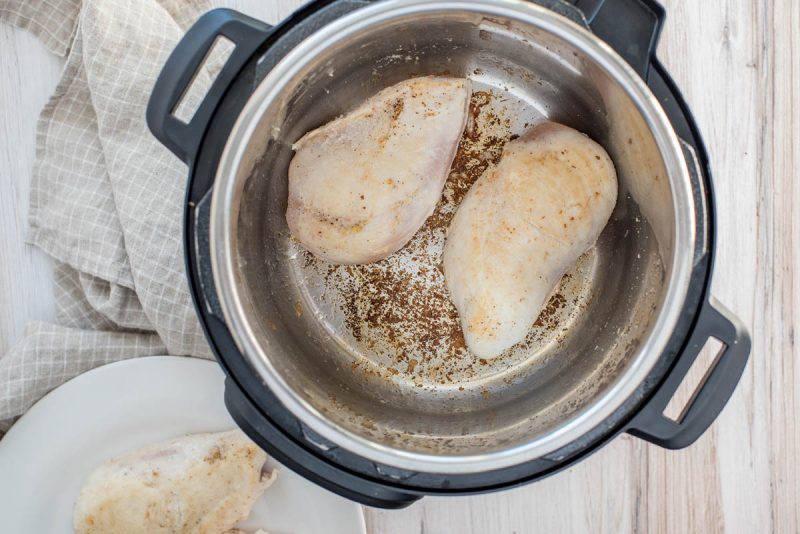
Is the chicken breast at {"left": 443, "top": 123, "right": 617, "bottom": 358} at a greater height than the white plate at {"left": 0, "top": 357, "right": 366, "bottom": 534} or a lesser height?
greater

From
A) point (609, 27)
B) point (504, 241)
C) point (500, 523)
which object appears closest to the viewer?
point (609, 27)

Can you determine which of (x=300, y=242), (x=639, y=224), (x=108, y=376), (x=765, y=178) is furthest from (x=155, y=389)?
(x=765, y=178)

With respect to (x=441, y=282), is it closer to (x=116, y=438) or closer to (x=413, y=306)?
(x=413, y=306)

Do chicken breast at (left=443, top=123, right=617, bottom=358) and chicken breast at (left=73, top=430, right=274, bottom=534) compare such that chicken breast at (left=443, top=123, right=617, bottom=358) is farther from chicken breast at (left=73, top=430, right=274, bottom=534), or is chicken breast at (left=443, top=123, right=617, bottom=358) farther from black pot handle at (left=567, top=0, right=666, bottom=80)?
chicken breast at (left=73, top=430, right=274, bottom=534)

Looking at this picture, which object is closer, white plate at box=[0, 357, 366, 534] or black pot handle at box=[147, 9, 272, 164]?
black pot handle at box=[147, 9, 272, 164]

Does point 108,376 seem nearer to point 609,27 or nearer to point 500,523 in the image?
point 500,523

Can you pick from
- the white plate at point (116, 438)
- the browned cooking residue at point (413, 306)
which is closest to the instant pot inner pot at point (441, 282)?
the browned cooking residue at point (413, 306)

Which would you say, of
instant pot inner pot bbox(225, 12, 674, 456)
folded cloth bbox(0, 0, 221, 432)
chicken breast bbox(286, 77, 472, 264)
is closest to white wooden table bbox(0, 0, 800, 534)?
folded cloth bbox(0, 0, 221, 432)
